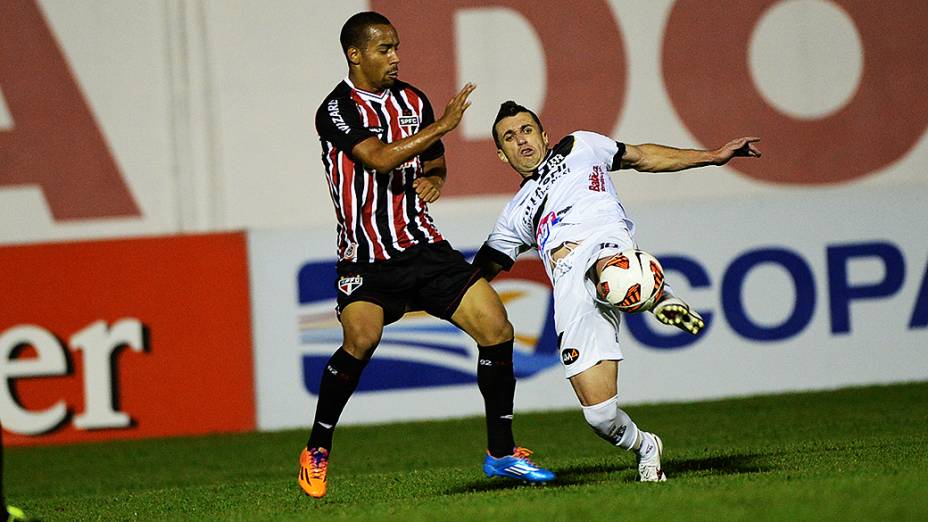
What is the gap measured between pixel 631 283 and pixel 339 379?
50.9 inches

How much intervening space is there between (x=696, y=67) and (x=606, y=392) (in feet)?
20.5

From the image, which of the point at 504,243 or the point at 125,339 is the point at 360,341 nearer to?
the point at 504,243

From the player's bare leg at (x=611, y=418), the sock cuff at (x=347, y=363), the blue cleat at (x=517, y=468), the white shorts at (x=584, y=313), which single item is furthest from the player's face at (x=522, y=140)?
the blue cleat at (x=517, y=468)

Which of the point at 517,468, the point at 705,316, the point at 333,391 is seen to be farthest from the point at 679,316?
the point at 705,316

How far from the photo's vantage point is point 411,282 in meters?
5.69

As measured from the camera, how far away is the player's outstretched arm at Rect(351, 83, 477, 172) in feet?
17.1

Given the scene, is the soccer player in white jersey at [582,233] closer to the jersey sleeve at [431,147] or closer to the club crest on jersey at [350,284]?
the jersey sleeve at [431,147]

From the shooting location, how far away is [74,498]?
→ 7.09m

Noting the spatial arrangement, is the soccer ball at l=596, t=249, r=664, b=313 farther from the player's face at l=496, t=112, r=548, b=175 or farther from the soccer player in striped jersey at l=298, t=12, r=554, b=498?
the player's face at l=496, t=112, r=548, b=175

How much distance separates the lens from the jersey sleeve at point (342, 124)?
555cm

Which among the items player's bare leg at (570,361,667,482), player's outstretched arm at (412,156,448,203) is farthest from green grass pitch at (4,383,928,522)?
player's outstretched arm at (412,156,448,203)

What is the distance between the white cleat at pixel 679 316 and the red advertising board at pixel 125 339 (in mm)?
5370

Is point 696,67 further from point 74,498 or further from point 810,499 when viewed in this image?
point 810,499

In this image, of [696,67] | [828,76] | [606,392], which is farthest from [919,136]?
[606,392]
